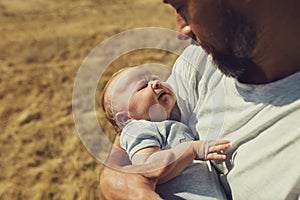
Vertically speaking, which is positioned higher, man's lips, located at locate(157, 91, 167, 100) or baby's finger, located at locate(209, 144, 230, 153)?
baby's finger, located at locate(209, 144, 230, 153)

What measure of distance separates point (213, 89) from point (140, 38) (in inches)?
10.6

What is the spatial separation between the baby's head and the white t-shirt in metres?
0.09

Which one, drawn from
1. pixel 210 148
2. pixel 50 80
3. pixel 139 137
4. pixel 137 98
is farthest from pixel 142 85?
pixel 50 80

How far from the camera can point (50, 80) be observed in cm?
448

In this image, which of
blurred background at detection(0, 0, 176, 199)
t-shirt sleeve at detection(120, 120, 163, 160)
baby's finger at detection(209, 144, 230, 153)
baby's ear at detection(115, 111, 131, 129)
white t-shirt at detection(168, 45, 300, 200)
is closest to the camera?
white t-shirt at detection(168, 45, 300, 200)

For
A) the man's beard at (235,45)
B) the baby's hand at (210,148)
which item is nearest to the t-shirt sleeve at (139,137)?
the baby's hand at (210,148)

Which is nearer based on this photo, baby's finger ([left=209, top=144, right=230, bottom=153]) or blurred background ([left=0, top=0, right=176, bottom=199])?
baby's finger ([left=209, top=144, right=230, bottom=153])

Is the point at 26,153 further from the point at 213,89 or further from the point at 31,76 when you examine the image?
the point at 213,89

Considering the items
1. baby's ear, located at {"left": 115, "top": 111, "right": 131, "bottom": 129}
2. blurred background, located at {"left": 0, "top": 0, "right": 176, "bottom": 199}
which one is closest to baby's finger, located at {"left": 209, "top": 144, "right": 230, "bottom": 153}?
baby's ear, located at {"left": 115, "top": 111, "right": 131, "bottom": 129}

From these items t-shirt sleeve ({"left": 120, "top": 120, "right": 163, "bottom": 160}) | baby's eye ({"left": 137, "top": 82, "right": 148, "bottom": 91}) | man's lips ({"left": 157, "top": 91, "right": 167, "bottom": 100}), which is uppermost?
man's lips ({"left": 157, "top": 91, "right": 167, "bottom": 100})

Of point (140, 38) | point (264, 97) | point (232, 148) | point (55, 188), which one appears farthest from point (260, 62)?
point (55, 188)

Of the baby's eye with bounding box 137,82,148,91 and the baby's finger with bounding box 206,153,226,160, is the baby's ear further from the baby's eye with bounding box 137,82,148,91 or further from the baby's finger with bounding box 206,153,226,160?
the baby's finger with bounding box 206,153,226,160

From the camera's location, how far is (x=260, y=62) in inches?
48.0

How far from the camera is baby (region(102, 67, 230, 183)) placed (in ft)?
4.23
